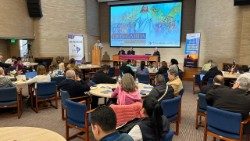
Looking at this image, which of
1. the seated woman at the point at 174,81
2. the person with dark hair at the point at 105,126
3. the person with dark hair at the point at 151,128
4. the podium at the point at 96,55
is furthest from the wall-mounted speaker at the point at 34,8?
the person with dark hair at the point at 105,126

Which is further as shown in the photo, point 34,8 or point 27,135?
point 34,8

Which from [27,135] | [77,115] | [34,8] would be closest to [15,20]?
[34,8]

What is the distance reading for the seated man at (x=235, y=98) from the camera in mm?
3299

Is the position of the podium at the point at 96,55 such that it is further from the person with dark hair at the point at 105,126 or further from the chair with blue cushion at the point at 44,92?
the person with dark hair at the point at 105,126

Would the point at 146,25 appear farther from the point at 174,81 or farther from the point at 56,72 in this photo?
the point at 174,81

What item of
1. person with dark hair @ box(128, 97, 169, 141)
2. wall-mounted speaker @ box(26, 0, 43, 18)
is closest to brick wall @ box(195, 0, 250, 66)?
wall-mounted speaker @ box(26, 0, 43, 18)

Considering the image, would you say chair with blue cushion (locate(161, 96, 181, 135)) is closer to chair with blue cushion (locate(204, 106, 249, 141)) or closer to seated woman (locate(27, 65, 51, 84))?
chair with blue cushion (locate(204, 106, 249, 141))

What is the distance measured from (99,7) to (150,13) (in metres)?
3.56

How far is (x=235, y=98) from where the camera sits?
3.35 metres

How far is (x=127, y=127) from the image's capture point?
8.47 ft

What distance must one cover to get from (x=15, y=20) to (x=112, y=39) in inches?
225

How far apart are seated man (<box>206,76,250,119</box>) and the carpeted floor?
1193mm

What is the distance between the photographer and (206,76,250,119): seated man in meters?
3.30

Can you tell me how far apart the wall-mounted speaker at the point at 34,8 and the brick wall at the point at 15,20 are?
0.75 feet
